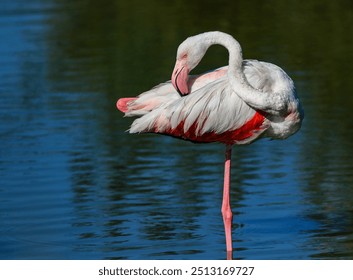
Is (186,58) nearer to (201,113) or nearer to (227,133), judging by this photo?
(201,113)

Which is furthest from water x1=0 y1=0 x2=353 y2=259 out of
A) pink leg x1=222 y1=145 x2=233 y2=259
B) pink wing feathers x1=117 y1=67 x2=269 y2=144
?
pink wing feathers x1=117 y1=67 x2=269 y2=144

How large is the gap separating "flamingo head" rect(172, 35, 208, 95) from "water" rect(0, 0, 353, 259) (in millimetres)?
1147

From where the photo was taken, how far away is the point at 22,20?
17844 mm

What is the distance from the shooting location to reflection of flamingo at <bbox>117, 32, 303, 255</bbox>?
7828 millimetres

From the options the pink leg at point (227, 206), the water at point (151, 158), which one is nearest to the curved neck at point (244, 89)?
the pink leg at point (227, 206)

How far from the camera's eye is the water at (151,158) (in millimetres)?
8523

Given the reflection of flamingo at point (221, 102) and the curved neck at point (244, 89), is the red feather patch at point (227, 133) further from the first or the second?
the curved neck at point (244, 89)

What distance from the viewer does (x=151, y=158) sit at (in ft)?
35.0

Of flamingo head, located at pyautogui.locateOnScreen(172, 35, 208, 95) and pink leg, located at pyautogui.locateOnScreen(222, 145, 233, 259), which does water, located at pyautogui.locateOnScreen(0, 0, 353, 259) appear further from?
flamingo head, located at pyautogui.locateOnScreen(172, 35, 208, 95)

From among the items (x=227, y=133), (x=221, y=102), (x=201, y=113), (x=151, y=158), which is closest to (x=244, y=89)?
(x=221, y=102)

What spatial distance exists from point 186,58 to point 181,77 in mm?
134
